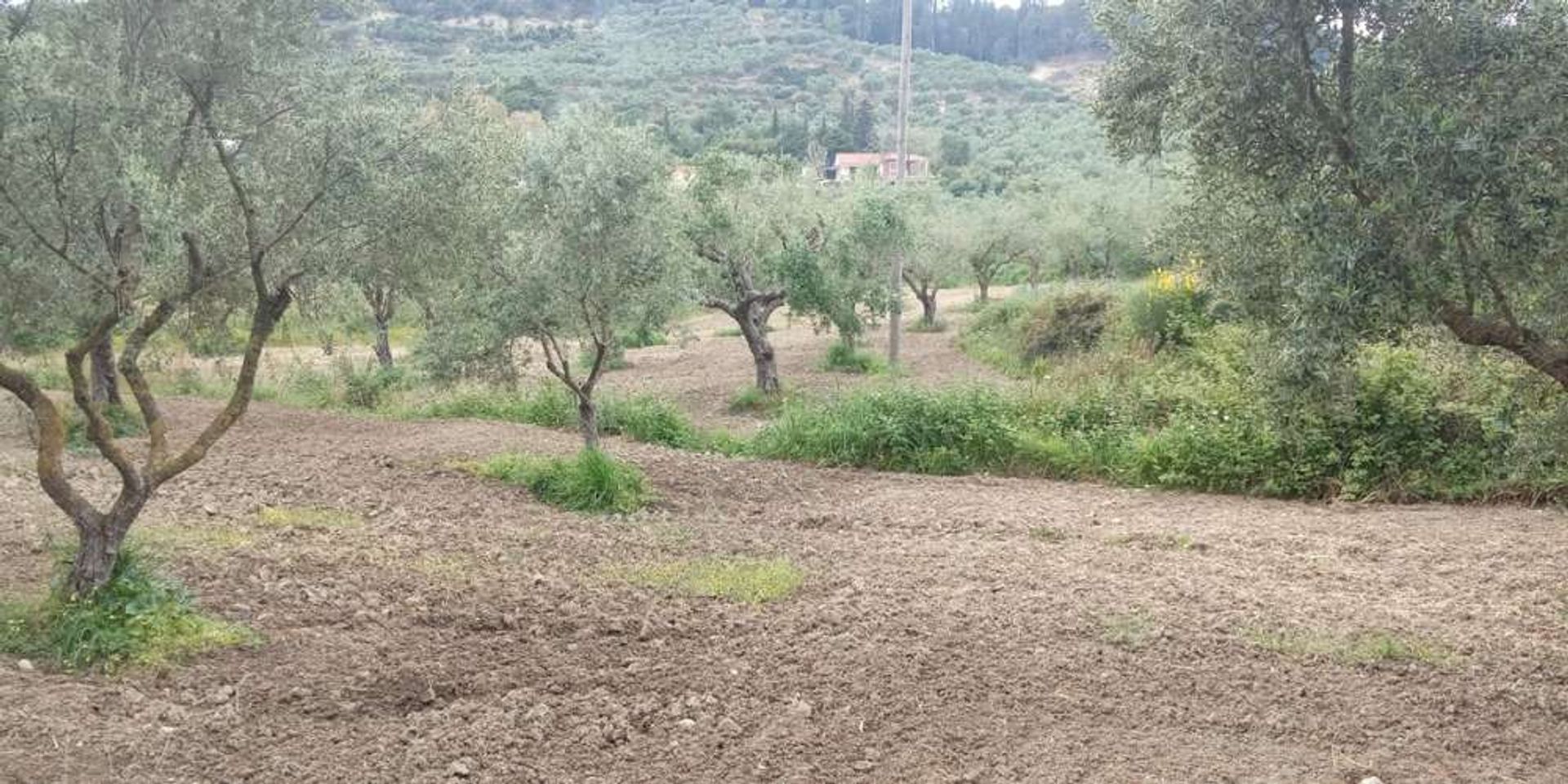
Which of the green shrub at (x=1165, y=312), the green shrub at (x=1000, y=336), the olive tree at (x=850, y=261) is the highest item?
the olive tree at (x=850, y=261)

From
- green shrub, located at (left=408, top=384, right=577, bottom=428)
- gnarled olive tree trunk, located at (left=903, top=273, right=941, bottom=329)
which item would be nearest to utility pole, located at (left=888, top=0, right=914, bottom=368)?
green shrub, located at (left=408, top=384, right=577, bottom=428)

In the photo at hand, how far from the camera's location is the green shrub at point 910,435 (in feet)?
45.8

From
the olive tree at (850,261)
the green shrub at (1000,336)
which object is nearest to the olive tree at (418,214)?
the olive tree at (850,261)

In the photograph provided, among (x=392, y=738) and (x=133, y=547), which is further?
(x=133, y=547)

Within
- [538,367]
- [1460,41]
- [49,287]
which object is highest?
[1460,41]

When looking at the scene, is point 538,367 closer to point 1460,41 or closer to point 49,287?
point 49,287

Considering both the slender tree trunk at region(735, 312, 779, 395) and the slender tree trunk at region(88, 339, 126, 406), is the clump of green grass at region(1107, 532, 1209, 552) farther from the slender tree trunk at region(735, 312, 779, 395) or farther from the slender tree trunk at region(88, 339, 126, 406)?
the slender tree trunk at region(88, 339, 126, 406)

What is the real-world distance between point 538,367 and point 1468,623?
20647 mm

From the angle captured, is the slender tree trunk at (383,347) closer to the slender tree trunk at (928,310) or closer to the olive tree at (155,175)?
the olive tree at (155,175)

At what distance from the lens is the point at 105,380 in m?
15.0

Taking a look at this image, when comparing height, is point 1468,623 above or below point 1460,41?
below

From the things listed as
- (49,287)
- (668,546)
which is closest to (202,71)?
(49,287)

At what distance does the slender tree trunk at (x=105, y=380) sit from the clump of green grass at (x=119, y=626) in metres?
8.96

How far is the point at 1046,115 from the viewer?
8262 cm
